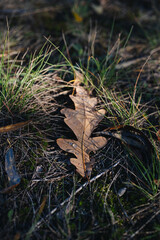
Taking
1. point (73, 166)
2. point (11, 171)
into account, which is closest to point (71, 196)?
point (73, 166)

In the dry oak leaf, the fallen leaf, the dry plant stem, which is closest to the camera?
the dry plant stem

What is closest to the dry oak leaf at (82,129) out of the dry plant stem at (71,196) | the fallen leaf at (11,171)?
the dry plant stem at (71,196)

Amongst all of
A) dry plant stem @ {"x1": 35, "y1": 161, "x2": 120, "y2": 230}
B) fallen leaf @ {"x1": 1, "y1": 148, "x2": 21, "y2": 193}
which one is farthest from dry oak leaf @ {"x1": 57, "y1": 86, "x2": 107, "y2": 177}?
fallen leaf @ {"x1": 1, "y1": 148, "x2": 21, "y2": 193}

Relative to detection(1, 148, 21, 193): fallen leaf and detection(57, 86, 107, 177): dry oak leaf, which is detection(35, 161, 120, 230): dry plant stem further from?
detection(1, 148, 21, 193): fallen leaf

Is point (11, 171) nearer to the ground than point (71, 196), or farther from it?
farther from it

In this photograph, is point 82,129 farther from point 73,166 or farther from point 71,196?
point 71,196

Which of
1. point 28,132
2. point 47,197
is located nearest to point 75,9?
point 28,132
